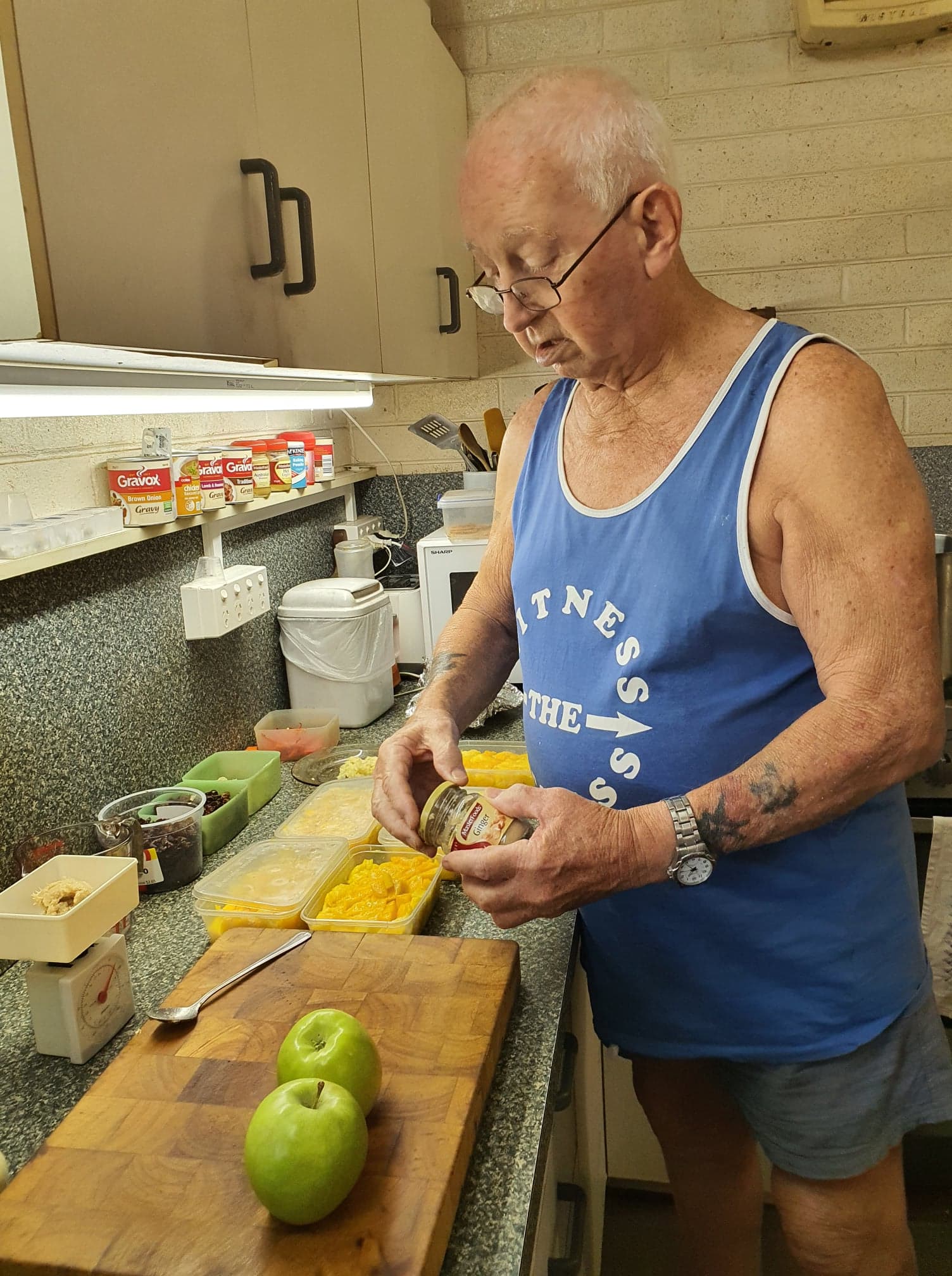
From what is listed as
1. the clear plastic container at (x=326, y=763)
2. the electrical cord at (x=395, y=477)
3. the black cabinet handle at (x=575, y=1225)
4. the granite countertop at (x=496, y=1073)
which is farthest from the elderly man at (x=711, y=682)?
the electrical cord at (x=395, y=477)

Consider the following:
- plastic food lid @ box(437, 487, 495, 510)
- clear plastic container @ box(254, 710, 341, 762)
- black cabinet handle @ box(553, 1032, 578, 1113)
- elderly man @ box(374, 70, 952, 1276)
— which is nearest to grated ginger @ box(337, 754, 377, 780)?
clear plastic container @ box(254, 710, 341, 762)

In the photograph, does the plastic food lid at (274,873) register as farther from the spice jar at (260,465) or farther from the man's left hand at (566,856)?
the spice jar at (260,465)

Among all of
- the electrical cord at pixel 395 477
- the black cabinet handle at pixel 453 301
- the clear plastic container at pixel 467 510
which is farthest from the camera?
the electrical cord at pixel 395 477

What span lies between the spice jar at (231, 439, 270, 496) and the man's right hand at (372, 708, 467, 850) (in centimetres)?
84

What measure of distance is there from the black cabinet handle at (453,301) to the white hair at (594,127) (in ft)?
3.86

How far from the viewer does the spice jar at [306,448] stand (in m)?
2.15

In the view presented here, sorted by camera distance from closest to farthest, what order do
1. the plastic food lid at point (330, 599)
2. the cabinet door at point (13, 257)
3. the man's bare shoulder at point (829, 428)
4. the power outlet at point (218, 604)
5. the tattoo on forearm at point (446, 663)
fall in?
the cabinet door at point (13, 257), the man's bare shoulder at point (829, 428), the tattoo on forearm at point (446, 663), the power outlet at point (218, 604), the plastic food lid at point (330, 599)

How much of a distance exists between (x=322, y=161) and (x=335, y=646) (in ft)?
3.38

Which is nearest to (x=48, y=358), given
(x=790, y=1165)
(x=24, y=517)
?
(x=24, y=517)

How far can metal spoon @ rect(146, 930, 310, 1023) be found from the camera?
1015 millimetres

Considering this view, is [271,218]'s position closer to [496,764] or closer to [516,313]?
[516,313]

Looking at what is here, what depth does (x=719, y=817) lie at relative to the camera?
958mm

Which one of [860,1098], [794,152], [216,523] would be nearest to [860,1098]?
[860,1098]

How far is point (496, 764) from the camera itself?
1707 mm
